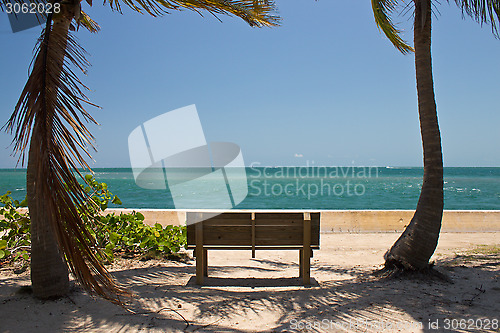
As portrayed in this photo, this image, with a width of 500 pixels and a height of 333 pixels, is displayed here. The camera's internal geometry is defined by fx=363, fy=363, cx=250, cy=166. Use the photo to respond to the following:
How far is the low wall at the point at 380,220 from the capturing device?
8781 mm

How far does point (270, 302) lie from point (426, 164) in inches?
103

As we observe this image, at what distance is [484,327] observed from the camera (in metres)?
3.12

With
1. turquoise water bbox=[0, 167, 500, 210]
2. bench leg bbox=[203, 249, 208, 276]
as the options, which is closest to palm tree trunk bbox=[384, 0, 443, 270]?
bench leg bbox=[203, 249, 208, 276]

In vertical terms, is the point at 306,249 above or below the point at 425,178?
below

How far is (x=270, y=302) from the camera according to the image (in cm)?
394

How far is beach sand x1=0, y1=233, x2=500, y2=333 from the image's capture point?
128 inches

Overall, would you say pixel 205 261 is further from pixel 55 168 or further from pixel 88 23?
pixel 88 23

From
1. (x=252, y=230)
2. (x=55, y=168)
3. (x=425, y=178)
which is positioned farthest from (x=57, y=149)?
(x=425, y=178)

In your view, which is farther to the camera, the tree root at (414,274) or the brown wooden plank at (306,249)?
the brown wooden plank at (306,249)

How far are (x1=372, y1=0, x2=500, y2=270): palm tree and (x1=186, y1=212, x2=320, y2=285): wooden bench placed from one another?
3.79ft

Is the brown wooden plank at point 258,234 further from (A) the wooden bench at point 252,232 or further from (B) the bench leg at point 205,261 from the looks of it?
(B) the bench leg at point 205,261

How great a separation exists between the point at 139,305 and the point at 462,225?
8207 millimetres

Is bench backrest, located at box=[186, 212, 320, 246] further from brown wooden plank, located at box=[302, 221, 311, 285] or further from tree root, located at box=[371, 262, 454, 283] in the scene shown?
tree root, located at box=[371, 262, 454, 283]

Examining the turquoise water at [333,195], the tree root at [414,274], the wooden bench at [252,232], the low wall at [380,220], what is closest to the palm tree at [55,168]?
the wooden bench at [252,232]
